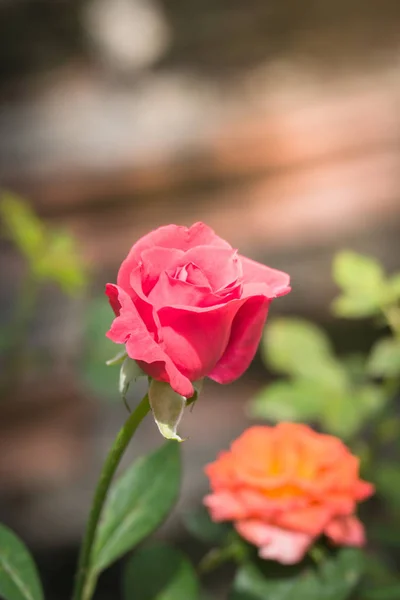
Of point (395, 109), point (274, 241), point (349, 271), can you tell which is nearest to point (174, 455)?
point (349, 271)

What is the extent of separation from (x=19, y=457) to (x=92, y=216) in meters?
0.72

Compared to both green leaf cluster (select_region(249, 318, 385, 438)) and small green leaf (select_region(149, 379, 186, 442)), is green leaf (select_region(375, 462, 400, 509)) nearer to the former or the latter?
green leaf cluster (select_region(249, 318, 385, 438))

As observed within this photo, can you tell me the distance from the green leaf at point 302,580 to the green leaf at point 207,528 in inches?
1.7

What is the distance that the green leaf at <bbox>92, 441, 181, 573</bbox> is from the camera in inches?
19.7

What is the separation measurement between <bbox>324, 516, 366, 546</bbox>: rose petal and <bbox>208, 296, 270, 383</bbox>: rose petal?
0.21m

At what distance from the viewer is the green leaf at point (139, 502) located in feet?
1.64

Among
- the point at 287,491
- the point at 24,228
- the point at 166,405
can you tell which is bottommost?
the point at 287,491

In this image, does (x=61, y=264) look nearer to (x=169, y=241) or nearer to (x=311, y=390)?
(x=311, y=390)

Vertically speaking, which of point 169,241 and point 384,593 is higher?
point 169,241

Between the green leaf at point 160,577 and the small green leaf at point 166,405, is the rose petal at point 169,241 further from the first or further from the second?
the green leaf at point 160,577

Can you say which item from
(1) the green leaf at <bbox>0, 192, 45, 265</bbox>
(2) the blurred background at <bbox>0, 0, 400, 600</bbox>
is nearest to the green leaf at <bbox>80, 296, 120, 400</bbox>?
(2) the blurred background at <bbox>0, 0, 400, 600</bbox>

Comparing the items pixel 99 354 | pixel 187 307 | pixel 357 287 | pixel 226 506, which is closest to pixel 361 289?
pixel 357 287

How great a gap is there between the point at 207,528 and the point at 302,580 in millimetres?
96

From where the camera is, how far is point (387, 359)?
2.27ft
